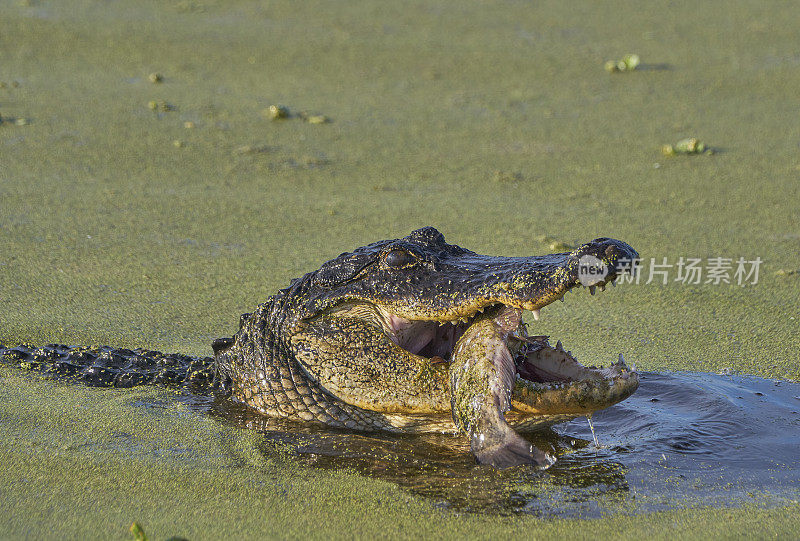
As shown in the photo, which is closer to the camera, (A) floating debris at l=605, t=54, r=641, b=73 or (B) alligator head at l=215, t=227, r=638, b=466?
(B) alligator head at l=215, t=227, r=638, b=466

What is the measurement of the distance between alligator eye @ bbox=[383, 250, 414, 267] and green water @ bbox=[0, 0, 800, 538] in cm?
79

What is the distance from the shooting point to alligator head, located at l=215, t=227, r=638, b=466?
317 centimetres

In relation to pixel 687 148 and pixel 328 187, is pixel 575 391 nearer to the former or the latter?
pixel 328 187

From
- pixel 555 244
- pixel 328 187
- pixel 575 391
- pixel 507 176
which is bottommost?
pixel 575 391

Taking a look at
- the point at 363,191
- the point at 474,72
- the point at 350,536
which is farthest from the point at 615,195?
the point at 350,536

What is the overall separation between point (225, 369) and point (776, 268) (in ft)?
10.8

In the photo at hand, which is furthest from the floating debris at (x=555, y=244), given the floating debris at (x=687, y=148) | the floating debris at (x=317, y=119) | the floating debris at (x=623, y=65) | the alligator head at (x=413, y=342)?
the floating debris at (x=623, y=65)

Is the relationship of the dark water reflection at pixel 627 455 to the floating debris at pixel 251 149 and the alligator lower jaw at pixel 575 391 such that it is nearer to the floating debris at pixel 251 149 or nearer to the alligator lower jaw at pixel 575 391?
the alligator lower jaw at pixel 575 391

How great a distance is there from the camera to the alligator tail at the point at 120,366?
4.12 meters

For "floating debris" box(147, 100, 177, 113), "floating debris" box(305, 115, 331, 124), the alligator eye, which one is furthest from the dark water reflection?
"floating debris" box(147, 100, 177, 113)

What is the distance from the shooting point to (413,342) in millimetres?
3646

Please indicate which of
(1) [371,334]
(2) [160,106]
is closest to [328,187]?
(2) [160,106]

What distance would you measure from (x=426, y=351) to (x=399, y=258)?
444 mm

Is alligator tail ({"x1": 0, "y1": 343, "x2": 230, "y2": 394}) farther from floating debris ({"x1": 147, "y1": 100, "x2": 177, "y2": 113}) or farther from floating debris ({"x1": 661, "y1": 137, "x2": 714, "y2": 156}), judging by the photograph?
floating debris ({"x1": 661, "y1": 137, "x2": 714, "y2": 156})
